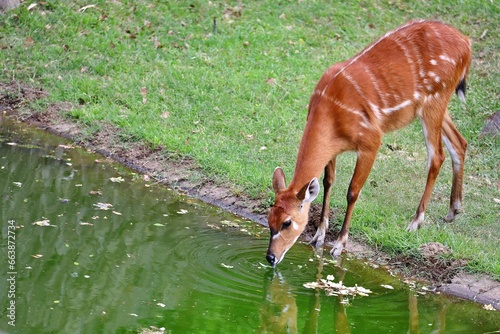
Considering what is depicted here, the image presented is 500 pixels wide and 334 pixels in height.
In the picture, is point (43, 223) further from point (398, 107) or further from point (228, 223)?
point (398, 107)

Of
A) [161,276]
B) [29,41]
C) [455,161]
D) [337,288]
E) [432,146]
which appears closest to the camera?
[161,276]

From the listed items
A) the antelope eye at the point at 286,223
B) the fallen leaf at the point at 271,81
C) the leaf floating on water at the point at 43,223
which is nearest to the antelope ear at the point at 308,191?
the antelope eye at the point at 286,223

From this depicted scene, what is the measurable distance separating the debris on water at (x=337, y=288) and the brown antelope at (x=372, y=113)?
0.35 meters

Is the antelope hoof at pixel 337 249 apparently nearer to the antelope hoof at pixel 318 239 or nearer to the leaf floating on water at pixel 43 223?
the antelope hoof at pixel 318 239

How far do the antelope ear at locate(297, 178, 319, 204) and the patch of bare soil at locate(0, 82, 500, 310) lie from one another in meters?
0.90

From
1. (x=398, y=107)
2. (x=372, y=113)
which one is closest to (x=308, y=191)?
(x=372, y=113)

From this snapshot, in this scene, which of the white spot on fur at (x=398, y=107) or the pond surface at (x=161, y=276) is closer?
the pond surface at (x=161, y=276)

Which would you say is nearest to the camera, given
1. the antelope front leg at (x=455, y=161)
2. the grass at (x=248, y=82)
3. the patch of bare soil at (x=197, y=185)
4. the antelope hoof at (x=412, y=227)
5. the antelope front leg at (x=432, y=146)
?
the patch of bare soil at (x=197, y=185)

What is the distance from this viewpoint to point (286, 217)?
637cm

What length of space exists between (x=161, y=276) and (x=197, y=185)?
2218 mm

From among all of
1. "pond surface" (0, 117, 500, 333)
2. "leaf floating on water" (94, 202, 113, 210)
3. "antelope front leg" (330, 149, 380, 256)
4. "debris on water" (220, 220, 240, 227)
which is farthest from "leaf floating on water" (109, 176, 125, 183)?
"antelope front leg" (330, 149, 380, 256)

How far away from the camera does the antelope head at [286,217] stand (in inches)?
249

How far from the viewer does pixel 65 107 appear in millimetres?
9805

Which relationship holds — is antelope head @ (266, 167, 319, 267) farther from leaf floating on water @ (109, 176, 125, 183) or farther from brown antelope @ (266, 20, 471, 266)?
leaf floating on water @ (109, 176, 125, 183)
